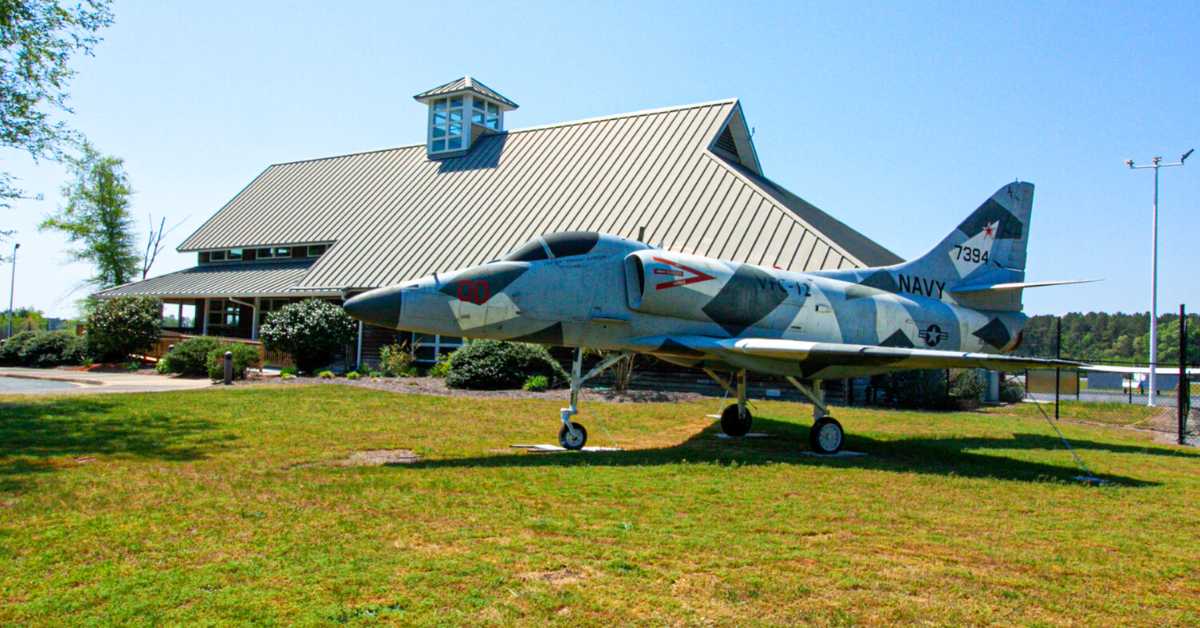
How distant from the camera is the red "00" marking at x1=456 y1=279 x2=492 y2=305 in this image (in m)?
11.2

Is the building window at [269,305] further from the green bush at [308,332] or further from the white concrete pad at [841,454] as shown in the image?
the white concrete pad at [841,454]

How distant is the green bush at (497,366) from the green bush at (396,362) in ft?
14.4

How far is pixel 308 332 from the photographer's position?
28.5m

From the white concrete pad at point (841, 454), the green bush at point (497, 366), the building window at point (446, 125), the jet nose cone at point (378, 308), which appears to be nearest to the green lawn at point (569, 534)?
the white concrete pad at point (841, 454)

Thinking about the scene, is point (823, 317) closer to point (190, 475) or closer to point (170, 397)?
→ point (190, 475)

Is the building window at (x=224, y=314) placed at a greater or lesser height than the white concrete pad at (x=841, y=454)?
greater

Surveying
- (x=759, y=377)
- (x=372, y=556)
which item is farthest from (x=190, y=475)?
(x=759, y=377)

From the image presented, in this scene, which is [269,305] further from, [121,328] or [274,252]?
[121,328]

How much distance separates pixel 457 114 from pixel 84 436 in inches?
1171

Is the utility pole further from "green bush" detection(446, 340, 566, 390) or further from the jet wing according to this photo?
"green bush" detection(446, 340, 566, 390)

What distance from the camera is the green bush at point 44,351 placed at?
1380 inches

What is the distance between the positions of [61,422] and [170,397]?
4360 millimetres

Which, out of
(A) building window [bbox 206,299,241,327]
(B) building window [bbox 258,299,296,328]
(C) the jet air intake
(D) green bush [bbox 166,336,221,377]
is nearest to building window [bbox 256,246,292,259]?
(B) building window [bbox 258,299,296,328]

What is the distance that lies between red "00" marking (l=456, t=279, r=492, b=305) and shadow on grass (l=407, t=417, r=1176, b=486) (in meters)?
2.16
